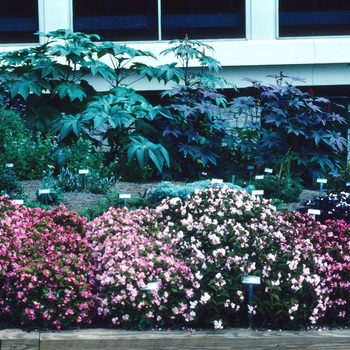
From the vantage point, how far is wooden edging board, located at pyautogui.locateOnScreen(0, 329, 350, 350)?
493 centimetres

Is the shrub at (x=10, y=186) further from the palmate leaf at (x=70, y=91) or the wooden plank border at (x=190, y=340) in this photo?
the wooden plank border at (x=190, y=340)

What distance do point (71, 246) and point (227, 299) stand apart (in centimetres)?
112

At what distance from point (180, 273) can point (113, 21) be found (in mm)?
7705

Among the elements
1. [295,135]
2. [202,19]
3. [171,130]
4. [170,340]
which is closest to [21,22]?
[202,19]

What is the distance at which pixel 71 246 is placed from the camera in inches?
218

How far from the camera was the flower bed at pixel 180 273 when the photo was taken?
5078 millimetres

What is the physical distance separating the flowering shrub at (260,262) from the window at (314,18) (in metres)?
6.95

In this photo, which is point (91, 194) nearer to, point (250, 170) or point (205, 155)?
point (205, 155)

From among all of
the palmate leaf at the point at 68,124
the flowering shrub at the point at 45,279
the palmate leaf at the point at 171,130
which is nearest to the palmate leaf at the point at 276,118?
the palmate leaf at the point at 171,130

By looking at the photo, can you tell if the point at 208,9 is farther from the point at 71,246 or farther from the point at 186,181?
the point at 71,246

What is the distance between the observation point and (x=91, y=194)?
8.24m

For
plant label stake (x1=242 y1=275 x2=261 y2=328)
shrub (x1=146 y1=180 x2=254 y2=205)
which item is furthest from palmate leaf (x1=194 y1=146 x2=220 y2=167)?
plant label stake (x1=242 y1=275 x2=261 y2=328)

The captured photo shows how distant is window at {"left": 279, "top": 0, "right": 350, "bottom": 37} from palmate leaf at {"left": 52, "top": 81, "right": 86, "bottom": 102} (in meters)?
3.96

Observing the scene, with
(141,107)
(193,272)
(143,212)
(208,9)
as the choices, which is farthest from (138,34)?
(193,272)
